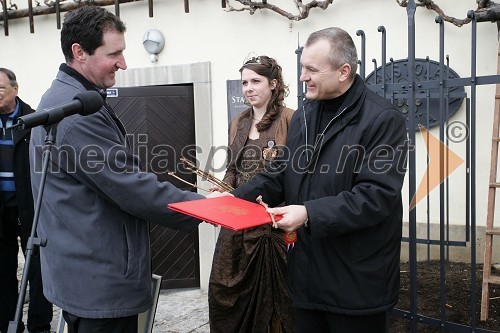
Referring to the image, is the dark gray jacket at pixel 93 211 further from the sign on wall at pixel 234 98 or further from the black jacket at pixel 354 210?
the sign on wall at pixel 234 98

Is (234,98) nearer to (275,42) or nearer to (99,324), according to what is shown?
(275,42)

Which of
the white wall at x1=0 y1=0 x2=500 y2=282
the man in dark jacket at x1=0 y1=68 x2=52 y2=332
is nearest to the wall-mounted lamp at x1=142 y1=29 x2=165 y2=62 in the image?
the white wall at x1=0 y1=0 x2=500 y2=282

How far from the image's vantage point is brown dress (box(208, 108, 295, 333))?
3.66 m

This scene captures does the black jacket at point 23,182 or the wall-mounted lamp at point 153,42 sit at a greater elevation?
the wall-mounted lamp at point 153,42

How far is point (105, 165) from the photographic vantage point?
2.26 m

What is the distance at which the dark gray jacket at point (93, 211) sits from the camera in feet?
7.42

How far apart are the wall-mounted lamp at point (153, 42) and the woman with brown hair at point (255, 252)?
8.99ft

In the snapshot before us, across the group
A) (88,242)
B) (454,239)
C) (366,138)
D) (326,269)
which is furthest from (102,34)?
(454,239)

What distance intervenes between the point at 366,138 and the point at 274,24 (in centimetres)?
358

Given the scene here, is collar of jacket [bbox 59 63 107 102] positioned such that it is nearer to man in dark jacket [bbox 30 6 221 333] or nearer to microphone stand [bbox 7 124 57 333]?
man in dark jacket [bbox 30 6 221 333]

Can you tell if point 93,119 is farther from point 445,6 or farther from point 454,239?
point 454,239

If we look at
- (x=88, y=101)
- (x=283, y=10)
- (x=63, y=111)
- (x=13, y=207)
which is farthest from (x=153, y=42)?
(x=63, y=111)

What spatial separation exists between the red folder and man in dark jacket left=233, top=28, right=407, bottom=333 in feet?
0.34

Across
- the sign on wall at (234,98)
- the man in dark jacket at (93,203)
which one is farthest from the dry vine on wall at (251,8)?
the man in dark jacket at (93,203)
